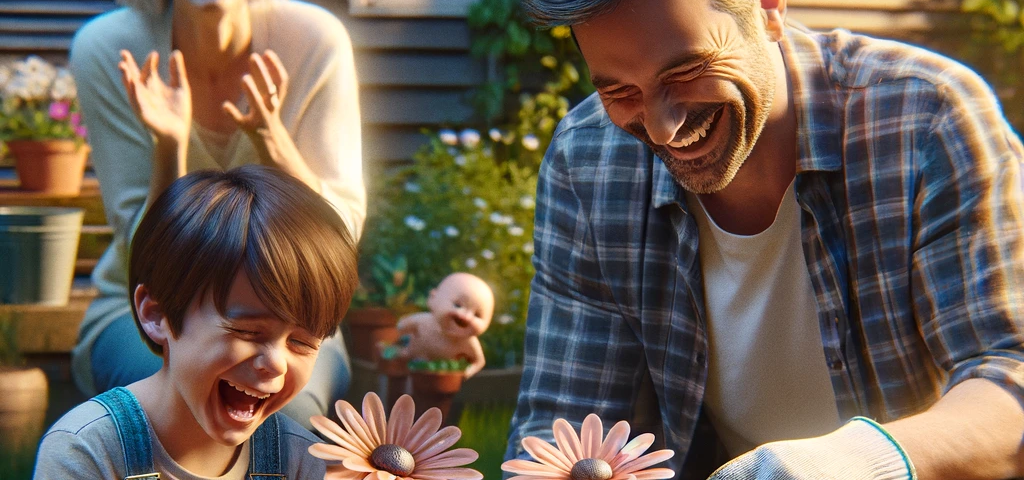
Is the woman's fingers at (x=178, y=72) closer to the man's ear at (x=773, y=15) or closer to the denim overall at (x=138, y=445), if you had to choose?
the denim overall at (x=138, y=445)

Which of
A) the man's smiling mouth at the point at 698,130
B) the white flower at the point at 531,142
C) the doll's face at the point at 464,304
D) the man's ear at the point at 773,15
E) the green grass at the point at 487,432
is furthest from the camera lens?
the white flower at the point at 531,142

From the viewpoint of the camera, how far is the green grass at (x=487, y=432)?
279cm

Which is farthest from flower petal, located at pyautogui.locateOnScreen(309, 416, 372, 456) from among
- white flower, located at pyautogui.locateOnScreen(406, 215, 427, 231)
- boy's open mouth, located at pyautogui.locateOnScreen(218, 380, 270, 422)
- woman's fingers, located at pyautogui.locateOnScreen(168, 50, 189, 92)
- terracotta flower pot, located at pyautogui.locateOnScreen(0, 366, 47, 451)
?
white flower, located at pyautogui.locateOnScreen(406, 215, 427, 231)

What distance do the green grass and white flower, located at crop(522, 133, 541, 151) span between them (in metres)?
1.20

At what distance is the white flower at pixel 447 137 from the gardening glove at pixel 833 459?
113 inches

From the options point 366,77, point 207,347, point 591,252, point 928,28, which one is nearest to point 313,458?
point 207,347

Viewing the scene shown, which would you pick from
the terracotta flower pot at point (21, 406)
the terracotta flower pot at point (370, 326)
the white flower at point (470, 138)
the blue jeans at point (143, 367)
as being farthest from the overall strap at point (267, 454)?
the white flower at point (470, 138)

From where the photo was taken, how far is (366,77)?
4.14 metres

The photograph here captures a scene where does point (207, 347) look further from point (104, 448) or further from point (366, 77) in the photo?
point (366, 77)

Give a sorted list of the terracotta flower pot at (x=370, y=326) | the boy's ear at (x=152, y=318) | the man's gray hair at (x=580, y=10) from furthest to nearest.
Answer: the terracotta flower pot at (x=370, y=326), the man's gray hair at (x=580, y=10), the boy's ear at (x=152, y=318)

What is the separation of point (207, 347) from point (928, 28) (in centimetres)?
482

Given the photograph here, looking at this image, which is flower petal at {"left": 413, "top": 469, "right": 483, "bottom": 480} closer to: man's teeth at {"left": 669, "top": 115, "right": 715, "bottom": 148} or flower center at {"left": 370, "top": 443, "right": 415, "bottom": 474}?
flower center at {"left": 370, "top": 443, "right": 415, "bottom": 474}

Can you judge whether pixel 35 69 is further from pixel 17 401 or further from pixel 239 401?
pixel 239 401

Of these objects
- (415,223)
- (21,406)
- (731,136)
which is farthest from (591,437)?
(415,223)
